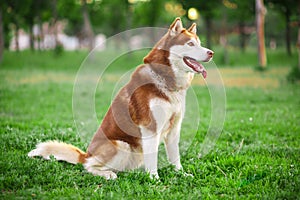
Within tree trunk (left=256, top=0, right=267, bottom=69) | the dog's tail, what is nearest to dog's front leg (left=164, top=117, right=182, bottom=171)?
the dog's tail

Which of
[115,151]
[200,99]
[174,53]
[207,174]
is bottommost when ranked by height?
[200,99]

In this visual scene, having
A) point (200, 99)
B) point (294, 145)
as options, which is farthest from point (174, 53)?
point (200, 99)

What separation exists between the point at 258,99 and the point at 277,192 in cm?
754

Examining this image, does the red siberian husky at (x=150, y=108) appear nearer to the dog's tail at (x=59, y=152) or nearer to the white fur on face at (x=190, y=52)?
the white fur on face at (x=190, y=52)

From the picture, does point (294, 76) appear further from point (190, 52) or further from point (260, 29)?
point (190, 52)

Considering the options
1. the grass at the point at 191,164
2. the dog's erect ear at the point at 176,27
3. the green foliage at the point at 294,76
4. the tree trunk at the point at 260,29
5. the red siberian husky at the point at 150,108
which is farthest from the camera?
the tree trunk at the point at 260,29

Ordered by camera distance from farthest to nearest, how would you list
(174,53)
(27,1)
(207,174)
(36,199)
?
(27,1)
(207,174)
(174,53)
(36,199)

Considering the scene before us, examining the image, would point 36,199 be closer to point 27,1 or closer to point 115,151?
point 115,151

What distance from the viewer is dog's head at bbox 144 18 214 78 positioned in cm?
451

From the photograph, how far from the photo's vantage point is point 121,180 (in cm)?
468

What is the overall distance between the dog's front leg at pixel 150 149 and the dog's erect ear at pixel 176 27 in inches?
49.6

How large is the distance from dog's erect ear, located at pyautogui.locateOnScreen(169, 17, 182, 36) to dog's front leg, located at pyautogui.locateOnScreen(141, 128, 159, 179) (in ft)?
4.13

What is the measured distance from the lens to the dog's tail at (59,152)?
5148 mm

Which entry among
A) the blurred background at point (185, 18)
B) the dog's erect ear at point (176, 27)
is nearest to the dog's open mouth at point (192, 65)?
the dog's erect ear at point (176, 27)
